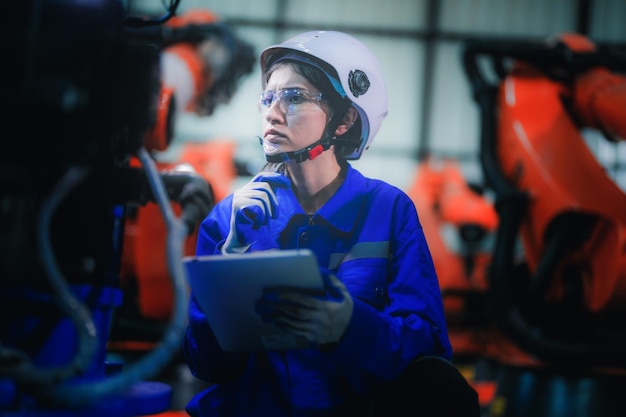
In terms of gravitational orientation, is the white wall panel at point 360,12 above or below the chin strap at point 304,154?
above

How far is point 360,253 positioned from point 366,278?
2.0 inches

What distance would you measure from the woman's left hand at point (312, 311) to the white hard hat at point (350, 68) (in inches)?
15.4

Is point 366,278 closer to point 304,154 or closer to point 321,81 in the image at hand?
point 304,154

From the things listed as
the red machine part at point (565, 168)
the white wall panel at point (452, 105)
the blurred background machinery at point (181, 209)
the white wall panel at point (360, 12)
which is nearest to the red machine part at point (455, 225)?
the blurred background machinery at point (181, 209)

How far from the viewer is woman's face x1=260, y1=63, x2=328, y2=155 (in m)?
1.30

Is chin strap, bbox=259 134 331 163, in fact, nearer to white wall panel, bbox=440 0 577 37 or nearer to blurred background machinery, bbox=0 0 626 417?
blurred background machinery, bbox=0 0 626 417

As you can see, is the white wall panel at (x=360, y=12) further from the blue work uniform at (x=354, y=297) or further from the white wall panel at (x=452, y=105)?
the blue work uniform at (x=354, y=297)

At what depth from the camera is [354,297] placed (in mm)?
1147

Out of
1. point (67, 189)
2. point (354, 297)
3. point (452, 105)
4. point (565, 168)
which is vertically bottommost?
point (452, 105)

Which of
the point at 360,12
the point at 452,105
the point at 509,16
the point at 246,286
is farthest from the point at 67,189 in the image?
the point at 509,16

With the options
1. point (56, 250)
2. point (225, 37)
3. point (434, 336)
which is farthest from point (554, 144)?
point (56, 250)

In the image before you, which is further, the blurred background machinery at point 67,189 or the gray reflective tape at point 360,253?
the gray reflective tape at point 360,253

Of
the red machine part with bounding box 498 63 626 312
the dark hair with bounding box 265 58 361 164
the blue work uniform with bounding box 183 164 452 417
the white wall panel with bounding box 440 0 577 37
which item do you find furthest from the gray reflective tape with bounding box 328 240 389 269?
the white wall panel with bounding box 440 0 577 37

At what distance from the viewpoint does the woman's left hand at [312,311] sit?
106 cm
